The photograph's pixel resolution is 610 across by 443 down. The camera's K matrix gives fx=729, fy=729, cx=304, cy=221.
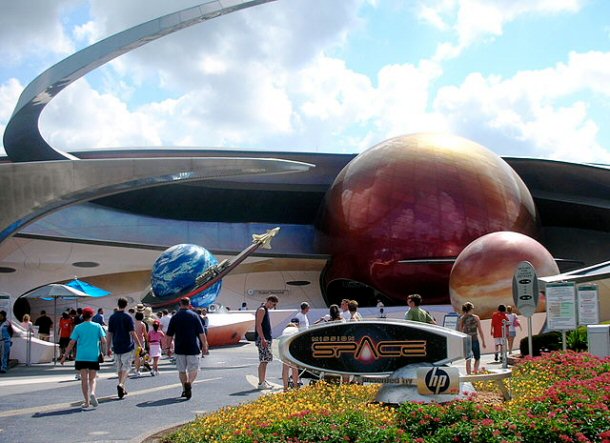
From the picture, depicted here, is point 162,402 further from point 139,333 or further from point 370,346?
point 139,333

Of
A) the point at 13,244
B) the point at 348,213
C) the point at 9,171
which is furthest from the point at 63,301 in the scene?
the point at 9,171

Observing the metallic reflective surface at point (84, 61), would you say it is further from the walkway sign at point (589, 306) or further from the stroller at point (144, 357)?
the walkway sign at point (589, 306)

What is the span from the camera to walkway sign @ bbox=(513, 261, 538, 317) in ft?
45.2

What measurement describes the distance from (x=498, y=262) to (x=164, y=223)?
23425 mm

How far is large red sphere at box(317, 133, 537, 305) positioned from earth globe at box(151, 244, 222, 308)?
25.1 feet

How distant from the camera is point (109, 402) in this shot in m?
10.6

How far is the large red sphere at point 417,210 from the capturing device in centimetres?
3081

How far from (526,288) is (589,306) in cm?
220

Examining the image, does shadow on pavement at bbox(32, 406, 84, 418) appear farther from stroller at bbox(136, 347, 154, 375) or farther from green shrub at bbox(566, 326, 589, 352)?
green shrub at bbox(566, 326, 589, 352)

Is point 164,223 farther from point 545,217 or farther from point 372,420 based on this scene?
point 372,420

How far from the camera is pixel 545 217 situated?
42.8m

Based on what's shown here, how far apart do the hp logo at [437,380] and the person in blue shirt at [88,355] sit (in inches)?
196

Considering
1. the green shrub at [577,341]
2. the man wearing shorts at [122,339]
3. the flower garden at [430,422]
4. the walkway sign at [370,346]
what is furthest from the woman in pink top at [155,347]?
the green shrub at [577,341]

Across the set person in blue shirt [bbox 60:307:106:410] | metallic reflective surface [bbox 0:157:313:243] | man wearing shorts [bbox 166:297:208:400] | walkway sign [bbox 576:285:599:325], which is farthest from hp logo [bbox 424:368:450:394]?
metallic reflective surface [bbox 0:157:313:243]
